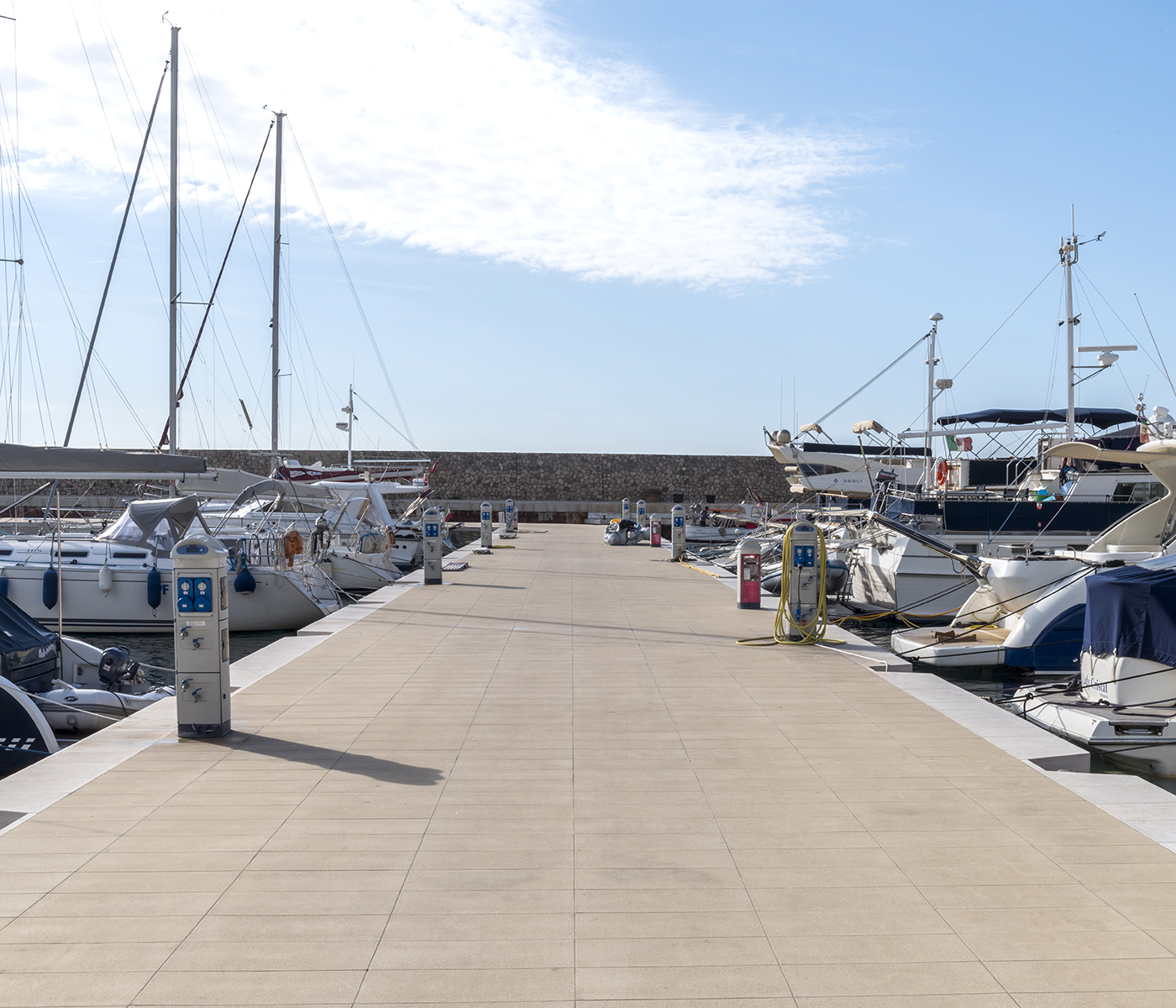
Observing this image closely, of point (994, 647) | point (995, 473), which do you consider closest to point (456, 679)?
point (994, 647)

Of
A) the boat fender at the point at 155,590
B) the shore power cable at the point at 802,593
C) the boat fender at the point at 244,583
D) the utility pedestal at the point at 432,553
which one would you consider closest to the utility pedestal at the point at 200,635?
the shore power cable at the point at 802,593

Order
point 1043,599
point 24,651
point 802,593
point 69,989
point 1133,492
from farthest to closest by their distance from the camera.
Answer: point 1133,492 < point 1043,599 < point 802,593 < point 24,651 < point 69,989

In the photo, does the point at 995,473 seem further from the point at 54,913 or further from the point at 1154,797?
the point at 54,913

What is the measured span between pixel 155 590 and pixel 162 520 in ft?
4.32

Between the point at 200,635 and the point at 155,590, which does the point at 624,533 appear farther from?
the point at 200,635

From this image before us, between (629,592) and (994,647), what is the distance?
6899 millimetres

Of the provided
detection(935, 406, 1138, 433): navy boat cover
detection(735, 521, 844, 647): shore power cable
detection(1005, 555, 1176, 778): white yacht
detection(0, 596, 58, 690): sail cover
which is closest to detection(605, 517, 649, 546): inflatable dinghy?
detection(935, 406, 1138, 433): navy boat cover

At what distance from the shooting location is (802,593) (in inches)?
487

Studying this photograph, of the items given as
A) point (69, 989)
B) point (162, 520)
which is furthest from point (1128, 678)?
point (162, 520)

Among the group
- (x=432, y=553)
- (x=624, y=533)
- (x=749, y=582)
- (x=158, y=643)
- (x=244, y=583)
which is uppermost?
(x=432, y=553)

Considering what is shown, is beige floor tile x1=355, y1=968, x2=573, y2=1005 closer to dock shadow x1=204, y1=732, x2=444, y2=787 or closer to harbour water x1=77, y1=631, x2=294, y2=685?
dock shadow x1=204, y1=732, x2=444, y2=787

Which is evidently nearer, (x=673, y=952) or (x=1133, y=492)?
(x=673, y=952)

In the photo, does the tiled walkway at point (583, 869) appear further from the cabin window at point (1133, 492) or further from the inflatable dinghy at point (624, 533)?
the inflatable dinghy at point (624, 533)

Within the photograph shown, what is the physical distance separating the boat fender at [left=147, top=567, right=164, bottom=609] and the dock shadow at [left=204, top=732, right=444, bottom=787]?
11.5 m
